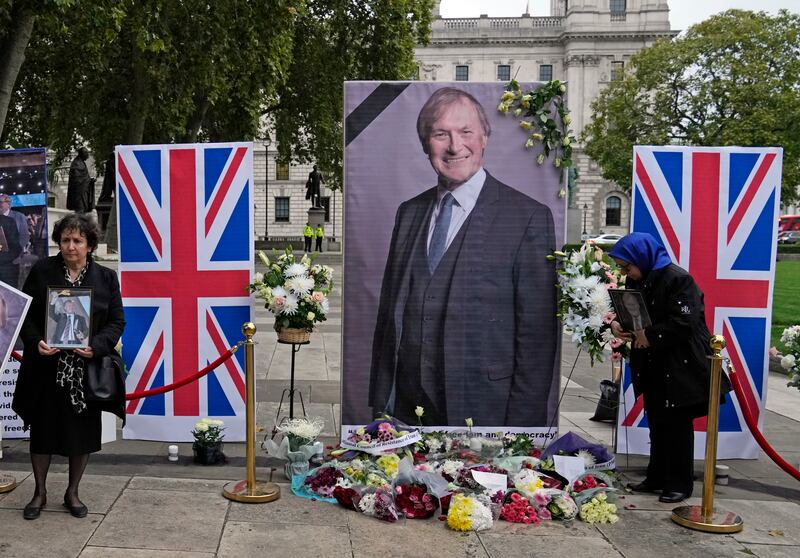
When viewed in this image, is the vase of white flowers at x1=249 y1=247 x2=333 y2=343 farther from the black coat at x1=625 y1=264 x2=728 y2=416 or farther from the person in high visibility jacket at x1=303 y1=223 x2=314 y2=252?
the person in high visibility jacket at x1=303 y1=223 x2=314 y2=252

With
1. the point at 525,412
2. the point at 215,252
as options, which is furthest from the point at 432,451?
the point at 215,252

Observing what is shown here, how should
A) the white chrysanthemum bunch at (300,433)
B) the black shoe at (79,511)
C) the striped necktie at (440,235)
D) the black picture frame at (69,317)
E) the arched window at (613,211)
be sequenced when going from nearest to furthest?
the black picture frame at (69,317), the black shoe at (79,511), the white chrysanthemum bunch at (300,433), the striped necktie at (440,235), the arched window at (613,211)

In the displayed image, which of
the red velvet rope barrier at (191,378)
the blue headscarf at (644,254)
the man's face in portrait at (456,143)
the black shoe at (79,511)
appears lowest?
the black shoe at (79,511)

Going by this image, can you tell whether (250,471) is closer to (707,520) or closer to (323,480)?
(323,480)

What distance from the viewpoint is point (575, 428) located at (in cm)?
712

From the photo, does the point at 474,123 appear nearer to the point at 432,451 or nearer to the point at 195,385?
the point at 432,451

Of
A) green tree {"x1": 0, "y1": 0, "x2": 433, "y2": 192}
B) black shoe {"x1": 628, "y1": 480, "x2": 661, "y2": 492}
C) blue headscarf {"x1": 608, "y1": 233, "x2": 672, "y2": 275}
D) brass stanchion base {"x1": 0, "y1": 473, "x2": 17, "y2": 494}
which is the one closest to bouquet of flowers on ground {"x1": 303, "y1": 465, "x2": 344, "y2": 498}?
brass stanchion base {"x1": 0, "y1": 473, "x2": 17, "y2": 494}

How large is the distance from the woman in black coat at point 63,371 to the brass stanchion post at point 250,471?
847 millimetres

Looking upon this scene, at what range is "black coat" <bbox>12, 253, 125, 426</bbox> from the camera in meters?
4.30

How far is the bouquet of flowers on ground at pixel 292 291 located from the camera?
5.81 metres

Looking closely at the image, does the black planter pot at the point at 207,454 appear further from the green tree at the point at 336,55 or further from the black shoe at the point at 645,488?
the green tree at the point at 336,55

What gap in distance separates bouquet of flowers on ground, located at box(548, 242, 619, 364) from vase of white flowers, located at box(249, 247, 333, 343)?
6.28 feet

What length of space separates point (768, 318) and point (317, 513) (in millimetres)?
4085

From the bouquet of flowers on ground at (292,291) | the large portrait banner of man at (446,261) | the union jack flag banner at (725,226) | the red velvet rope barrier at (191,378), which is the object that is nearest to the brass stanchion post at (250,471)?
the red velvet rope barrier at (191,378)
